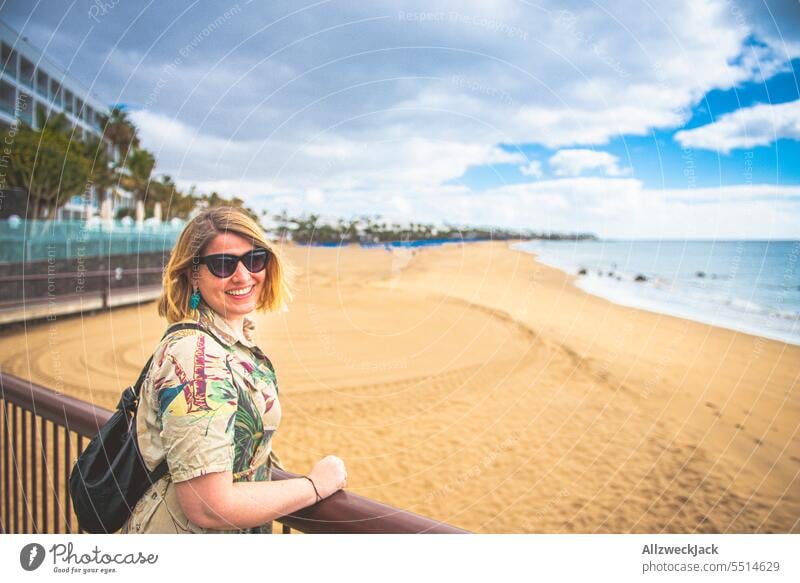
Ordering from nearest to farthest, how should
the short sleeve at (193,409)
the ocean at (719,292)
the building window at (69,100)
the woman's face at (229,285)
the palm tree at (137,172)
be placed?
the short sleeve at (193,409)
the woman's face at (229,285)
the ocean at (719,292)
the building window at (69,100)
the palm tree at (137,172)

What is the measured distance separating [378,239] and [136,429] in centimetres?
280

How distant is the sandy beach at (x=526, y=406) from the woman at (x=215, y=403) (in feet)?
9.25

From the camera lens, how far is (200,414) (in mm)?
1075

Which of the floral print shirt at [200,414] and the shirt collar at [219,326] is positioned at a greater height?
the shirt collar at [219,326]

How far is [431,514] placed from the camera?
4.61 m

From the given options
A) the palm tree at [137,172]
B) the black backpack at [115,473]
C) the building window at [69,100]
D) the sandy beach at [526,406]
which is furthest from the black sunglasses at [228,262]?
the palm tree at [137,172]

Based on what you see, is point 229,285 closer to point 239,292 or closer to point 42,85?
point 239,292

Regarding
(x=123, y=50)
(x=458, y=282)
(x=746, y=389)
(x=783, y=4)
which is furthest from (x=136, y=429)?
(x=458, y=282)

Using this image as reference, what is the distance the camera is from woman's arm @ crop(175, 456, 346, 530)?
1.11 meters

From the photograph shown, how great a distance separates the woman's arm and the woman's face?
1.35 ft

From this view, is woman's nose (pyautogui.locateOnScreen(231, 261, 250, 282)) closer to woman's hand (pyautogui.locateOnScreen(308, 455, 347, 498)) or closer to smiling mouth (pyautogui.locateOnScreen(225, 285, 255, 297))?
smiling mouth (pyautogui.locateOnScreen(225, 285, 255, 297))

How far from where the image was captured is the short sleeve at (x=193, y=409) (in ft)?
3.52

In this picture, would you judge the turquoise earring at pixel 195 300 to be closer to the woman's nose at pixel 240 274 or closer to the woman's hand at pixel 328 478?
the woman's nose at pixel 240 274

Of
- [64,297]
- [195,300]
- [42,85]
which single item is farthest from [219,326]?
[42,85]
